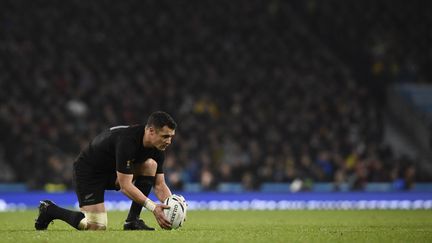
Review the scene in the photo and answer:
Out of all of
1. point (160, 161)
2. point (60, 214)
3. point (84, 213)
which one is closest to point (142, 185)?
point (160, 161)

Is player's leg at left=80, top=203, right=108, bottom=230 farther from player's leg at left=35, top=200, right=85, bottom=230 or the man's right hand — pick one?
the man's right hand

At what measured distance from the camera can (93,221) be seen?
36.0 ft

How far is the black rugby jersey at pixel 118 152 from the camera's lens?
33.3 feet

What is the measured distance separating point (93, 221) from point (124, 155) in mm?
1280

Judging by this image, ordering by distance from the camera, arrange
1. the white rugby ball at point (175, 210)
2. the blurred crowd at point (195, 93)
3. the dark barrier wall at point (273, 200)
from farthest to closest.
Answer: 1. the blurred crowd at point (195, 93)
2. the dark barrier wall at point (273, 200)
3. the white rugby ball at point (175, 210)

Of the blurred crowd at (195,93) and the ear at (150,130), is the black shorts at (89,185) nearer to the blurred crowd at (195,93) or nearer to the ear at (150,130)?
the ear at (150,130)

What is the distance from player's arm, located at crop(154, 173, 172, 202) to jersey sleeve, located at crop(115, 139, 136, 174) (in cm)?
88

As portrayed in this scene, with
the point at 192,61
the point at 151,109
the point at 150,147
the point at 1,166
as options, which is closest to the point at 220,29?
the point at 192,61

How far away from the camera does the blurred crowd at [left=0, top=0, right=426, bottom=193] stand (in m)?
23.5

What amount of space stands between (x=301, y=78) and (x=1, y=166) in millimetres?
9991

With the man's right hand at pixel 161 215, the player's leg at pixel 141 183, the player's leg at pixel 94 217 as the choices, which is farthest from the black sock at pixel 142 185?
the man's right hand at pixel 161 215

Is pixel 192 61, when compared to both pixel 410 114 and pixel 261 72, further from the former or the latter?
pixel 410 114

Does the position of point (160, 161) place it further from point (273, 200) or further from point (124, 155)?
point (273, 200)

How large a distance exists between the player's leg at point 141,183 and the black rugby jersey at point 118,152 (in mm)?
105
